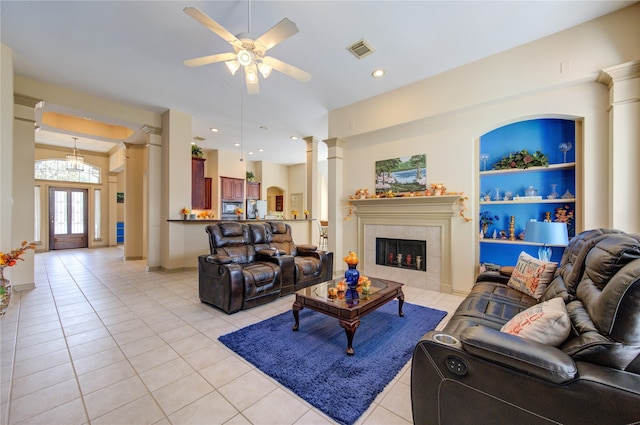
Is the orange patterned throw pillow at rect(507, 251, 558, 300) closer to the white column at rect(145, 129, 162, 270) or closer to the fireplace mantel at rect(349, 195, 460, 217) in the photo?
the fireplace mantel at rect(349, 195, 460, 217)

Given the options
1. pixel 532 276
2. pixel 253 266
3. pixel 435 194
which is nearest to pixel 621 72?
pixel 435 194

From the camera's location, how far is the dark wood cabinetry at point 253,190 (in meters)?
9.55

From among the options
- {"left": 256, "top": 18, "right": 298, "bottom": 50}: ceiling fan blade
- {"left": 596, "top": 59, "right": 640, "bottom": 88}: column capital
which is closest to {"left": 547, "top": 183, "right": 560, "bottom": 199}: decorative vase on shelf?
{"left": 596, "top": 59, "right": 640, "bottom": 88}: column capital

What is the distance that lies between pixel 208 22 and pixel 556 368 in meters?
3.06

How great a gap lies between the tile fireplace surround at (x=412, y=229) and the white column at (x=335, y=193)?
39 centimetres

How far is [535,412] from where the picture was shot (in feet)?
3.31

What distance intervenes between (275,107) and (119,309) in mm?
4091

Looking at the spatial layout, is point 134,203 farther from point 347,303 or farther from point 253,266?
point 347,303

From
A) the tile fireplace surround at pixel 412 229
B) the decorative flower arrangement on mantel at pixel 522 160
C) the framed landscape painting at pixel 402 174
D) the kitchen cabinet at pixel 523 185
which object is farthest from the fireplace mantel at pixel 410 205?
the decorative flower arrangement on mantel at pixel 522 160

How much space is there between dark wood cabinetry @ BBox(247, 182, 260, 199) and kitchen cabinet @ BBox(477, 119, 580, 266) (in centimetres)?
759

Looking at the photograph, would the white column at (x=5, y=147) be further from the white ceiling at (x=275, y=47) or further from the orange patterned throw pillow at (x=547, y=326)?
the orange patterned throw pillow at (x=547, y=326)

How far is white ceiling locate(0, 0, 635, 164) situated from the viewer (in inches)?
103

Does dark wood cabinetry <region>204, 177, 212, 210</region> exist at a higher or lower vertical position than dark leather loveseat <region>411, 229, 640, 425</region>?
higher

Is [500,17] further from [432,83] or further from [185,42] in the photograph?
[185,42]
